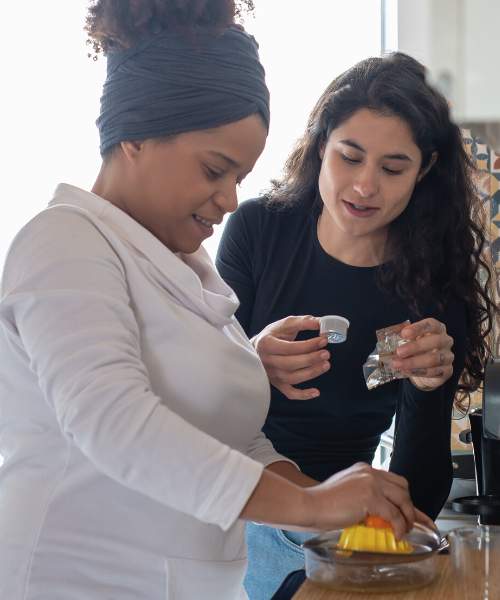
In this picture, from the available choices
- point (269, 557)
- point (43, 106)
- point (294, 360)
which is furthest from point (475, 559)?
point (43, 106)

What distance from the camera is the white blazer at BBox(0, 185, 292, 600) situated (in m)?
0.90

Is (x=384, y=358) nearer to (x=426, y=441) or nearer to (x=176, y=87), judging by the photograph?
(x=426, y=441)

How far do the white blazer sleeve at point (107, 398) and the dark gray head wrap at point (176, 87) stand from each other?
23 centimetres

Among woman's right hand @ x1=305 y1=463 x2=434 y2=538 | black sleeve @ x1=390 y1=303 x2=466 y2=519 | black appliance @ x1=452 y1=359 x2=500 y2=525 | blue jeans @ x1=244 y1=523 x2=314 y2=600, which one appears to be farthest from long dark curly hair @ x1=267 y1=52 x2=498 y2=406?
woman's right hand @ x1=305 y1=463 x2=434 y2=538

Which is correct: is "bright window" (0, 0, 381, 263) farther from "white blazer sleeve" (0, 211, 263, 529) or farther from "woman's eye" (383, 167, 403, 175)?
"white blazer sleeve" (0, 211, 263, 529)

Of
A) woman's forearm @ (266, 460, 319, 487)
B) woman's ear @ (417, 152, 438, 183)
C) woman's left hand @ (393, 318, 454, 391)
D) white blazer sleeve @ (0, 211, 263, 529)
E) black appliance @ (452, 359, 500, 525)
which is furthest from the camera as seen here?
woman's ear @ (417, 152, 438, 183)

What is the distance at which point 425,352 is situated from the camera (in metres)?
1.56

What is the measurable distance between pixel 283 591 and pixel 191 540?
0.24m

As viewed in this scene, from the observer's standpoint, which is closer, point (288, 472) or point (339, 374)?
point (288, 472)

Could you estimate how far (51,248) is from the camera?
95 cm

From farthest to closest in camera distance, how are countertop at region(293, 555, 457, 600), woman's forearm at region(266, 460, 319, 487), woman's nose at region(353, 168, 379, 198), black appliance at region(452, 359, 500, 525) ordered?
woman's nose at region(353, 168, 379, 198)
black appliance at region(452, 359, 500, 525)
woman's forearm at region(266, 460, 319, 487)
countertop at region(293, 555, 457, 600)

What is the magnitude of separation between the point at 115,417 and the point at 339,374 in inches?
35.8

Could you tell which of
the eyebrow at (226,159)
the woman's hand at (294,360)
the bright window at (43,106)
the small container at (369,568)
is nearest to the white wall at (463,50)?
the eyebrow at (226,159)

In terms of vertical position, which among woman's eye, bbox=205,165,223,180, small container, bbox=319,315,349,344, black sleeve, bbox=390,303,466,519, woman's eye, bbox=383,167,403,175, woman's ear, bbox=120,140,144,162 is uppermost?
woman's ear, bbox=120,140,144,162
